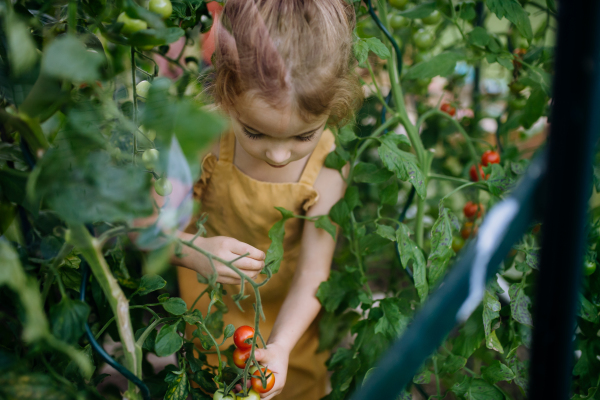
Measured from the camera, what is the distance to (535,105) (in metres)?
1.02

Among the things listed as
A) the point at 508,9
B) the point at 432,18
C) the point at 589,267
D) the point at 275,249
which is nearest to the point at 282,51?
the point at 275,249

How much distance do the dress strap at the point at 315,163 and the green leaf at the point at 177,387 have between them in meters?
0.49

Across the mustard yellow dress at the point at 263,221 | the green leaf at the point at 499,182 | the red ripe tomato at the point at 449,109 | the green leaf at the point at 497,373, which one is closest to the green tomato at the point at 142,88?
the mustard yellow dress at the point at 263,221

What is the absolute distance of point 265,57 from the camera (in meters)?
0.67

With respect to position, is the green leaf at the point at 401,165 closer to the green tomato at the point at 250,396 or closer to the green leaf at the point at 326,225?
the green leaf at the point at 326,225

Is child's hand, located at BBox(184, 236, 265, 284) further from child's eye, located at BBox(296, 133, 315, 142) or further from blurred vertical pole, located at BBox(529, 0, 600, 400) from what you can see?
blurred vertical pole, located at BBox(529, 0, 600, 400)

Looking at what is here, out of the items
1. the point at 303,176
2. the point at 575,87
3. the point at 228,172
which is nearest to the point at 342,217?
the point at 303,176

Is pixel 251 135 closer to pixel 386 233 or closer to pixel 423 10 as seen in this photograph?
pixel 386 233

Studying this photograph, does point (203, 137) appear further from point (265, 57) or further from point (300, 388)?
point (300, 388)

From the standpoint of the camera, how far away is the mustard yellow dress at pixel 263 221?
3.20 ft

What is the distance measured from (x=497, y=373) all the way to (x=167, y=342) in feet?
1.78

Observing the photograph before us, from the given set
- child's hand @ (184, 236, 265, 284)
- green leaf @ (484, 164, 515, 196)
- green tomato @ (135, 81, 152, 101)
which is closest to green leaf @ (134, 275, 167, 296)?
child's hand @ (184, 236, 265, 284)

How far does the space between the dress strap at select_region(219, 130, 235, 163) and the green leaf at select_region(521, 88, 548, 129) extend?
27.5 inches

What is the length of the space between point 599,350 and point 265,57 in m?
0.79
